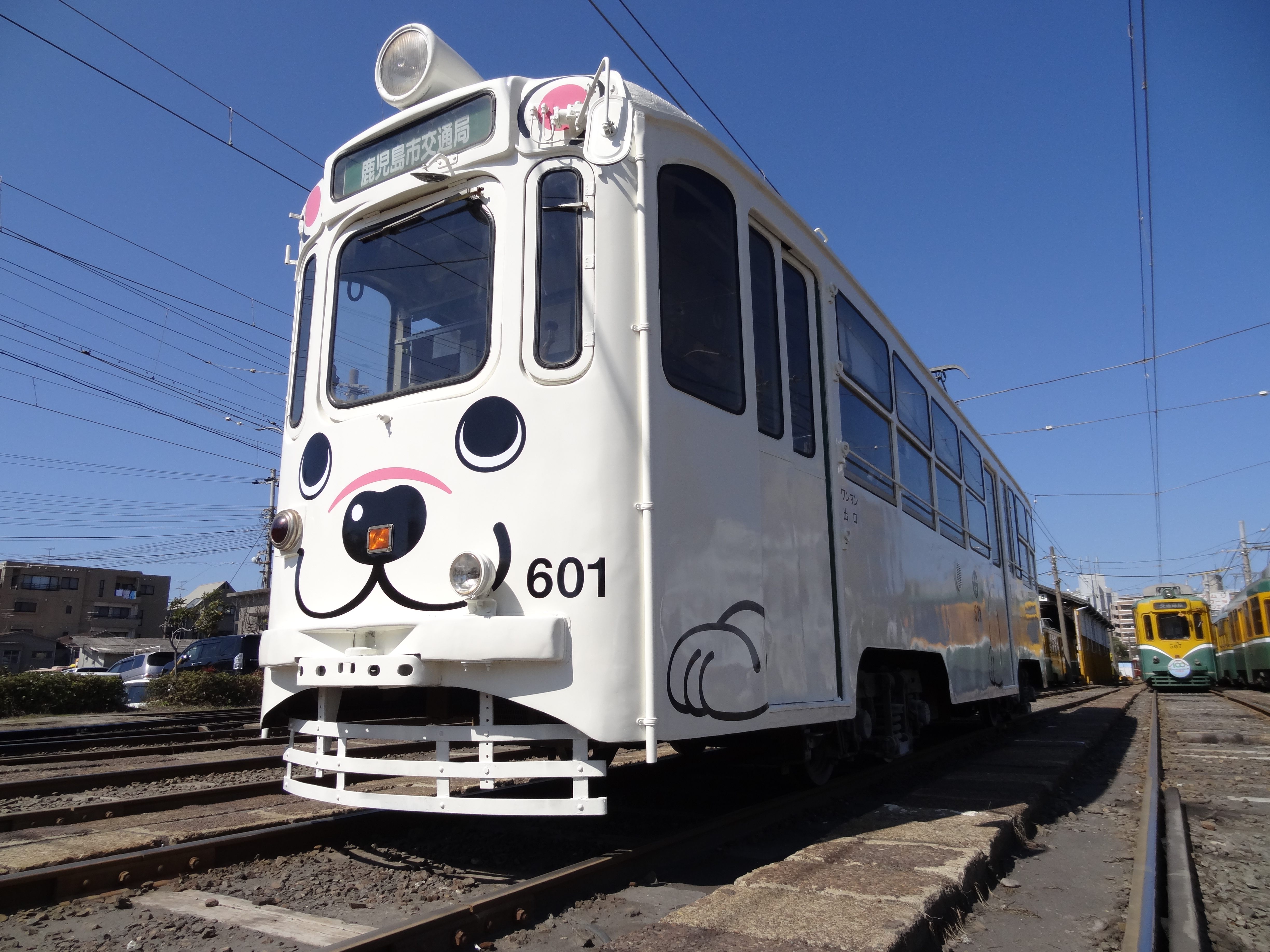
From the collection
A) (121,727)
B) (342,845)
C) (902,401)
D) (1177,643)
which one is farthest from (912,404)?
(1177,643)

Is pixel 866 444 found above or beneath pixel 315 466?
above

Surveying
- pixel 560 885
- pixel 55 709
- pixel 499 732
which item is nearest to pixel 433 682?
pixel 499 732

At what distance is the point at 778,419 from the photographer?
4629 millimetres

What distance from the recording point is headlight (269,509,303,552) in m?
4.27

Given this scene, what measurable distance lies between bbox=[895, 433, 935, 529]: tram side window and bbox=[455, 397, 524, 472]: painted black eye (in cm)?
373

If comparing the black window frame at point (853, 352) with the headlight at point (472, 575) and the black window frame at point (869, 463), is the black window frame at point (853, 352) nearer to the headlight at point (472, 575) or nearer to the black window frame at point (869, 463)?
the black window frame at point (869, 463)

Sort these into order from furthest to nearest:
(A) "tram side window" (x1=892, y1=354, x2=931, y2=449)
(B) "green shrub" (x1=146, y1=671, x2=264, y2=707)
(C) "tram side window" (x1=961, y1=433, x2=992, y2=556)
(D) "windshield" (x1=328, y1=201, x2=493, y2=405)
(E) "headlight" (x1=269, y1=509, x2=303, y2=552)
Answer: (B) "green shrub" (x1=146, y1=671, x2=264, y2=707) → (C) "tram side window" (x1=961, y1=433, x2=992, y2=556) → (A) "tram side window" (x1=892, y1=354, x2=931, y2=449) → (E) "headlight" (x1=269, y1=509, x2=303, y2=552) → (D) "windshield" (x1=328, y1=201, x2=493, y2=405)

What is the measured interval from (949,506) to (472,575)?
5901 millimetres

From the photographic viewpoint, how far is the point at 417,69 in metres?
4.45

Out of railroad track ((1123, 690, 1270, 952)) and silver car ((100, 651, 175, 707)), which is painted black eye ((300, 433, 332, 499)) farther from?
silver car ((100, 651, 175, 707))

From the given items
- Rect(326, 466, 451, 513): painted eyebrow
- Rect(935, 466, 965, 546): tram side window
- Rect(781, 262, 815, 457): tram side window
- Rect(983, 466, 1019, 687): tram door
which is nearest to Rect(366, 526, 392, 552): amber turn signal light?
Rect(326, 466, 451, 513): painted eyebrow

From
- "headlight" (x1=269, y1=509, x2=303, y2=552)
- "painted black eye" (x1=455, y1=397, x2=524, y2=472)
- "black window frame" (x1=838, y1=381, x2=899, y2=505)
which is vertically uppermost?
"black window frame" (x1=838, y1=381, x2=899, y2=505)

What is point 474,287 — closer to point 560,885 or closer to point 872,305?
point 560,885

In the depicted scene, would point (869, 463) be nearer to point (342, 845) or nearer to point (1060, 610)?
point (342, 845)
